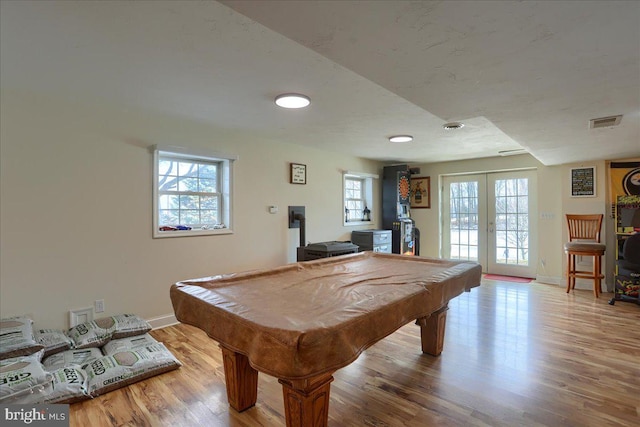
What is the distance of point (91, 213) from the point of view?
2.87 metres

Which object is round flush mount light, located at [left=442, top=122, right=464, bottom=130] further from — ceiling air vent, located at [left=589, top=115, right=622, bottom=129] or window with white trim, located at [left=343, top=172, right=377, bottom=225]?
window with white trim, located at [left=343, top=172, right=377, bottom=225]

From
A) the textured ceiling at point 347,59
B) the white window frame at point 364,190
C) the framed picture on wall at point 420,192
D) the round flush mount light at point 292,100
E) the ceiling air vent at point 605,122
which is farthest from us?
the framed picture on wall at point 420,192

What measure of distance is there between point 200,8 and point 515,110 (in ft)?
6.83

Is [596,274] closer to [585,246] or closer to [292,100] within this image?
[585,246]

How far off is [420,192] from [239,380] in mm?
5577

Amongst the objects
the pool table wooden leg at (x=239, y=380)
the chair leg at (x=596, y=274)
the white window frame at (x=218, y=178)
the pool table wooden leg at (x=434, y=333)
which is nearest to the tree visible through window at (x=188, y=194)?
the white window frame at (x=218, y=178)

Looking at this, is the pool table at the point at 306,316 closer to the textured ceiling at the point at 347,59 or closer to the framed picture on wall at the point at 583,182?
the textured ceiling at the point at 347,59

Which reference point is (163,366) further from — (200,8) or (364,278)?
(200,8)

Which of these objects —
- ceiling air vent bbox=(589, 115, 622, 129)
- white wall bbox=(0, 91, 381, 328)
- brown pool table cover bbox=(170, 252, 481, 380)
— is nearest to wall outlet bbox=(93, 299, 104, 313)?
white wall bbox=(0, 91, 381, 328)

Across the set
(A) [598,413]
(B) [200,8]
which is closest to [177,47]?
(B) [200,8]

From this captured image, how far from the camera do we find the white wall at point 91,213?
2539mm

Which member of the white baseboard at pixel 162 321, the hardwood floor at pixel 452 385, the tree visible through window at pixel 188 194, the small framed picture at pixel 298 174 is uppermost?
the small framed picture at pixel 298 174

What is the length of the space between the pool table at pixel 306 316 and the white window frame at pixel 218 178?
1535mm

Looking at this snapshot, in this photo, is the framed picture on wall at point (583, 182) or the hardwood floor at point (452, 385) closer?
the hardwood floor at point (452, 385)
